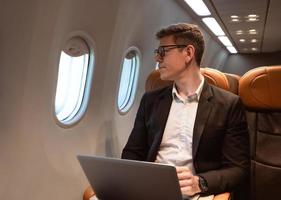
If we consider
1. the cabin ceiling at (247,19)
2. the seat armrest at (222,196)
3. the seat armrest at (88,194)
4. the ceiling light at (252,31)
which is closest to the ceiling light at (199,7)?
the cabin ceiling at (247,19)

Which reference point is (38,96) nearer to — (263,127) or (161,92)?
(161,92)

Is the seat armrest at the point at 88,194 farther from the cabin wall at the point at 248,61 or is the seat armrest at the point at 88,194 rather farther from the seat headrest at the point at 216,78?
the cabin wall at the point at 248,61

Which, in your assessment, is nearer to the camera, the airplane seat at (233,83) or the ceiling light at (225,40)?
the airplane seat at (233,83)

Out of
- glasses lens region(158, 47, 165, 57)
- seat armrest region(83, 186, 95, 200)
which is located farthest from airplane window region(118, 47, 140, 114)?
seat armrest region(83, 186, 95, 200)

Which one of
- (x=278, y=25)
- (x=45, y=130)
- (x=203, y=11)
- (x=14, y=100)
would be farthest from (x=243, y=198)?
(x=278, y=25)

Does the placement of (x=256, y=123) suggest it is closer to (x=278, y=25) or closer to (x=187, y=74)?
(x=187, y=74)

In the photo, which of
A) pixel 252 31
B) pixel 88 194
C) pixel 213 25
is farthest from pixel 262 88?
pixel 252 31

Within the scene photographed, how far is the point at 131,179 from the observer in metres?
1.43

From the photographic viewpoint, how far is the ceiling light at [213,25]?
4.90 meters

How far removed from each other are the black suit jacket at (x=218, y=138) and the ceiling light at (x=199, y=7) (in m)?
2.23

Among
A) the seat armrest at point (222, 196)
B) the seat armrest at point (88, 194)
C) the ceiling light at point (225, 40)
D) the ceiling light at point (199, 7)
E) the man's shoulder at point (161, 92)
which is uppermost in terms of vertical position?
the ceiling light at point (225, 40)

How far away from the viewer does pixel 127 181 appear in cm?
146

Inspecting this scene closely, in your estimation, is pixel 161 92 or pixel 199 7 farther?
pixel 199 7

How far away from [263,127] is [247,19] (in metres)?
3.21
